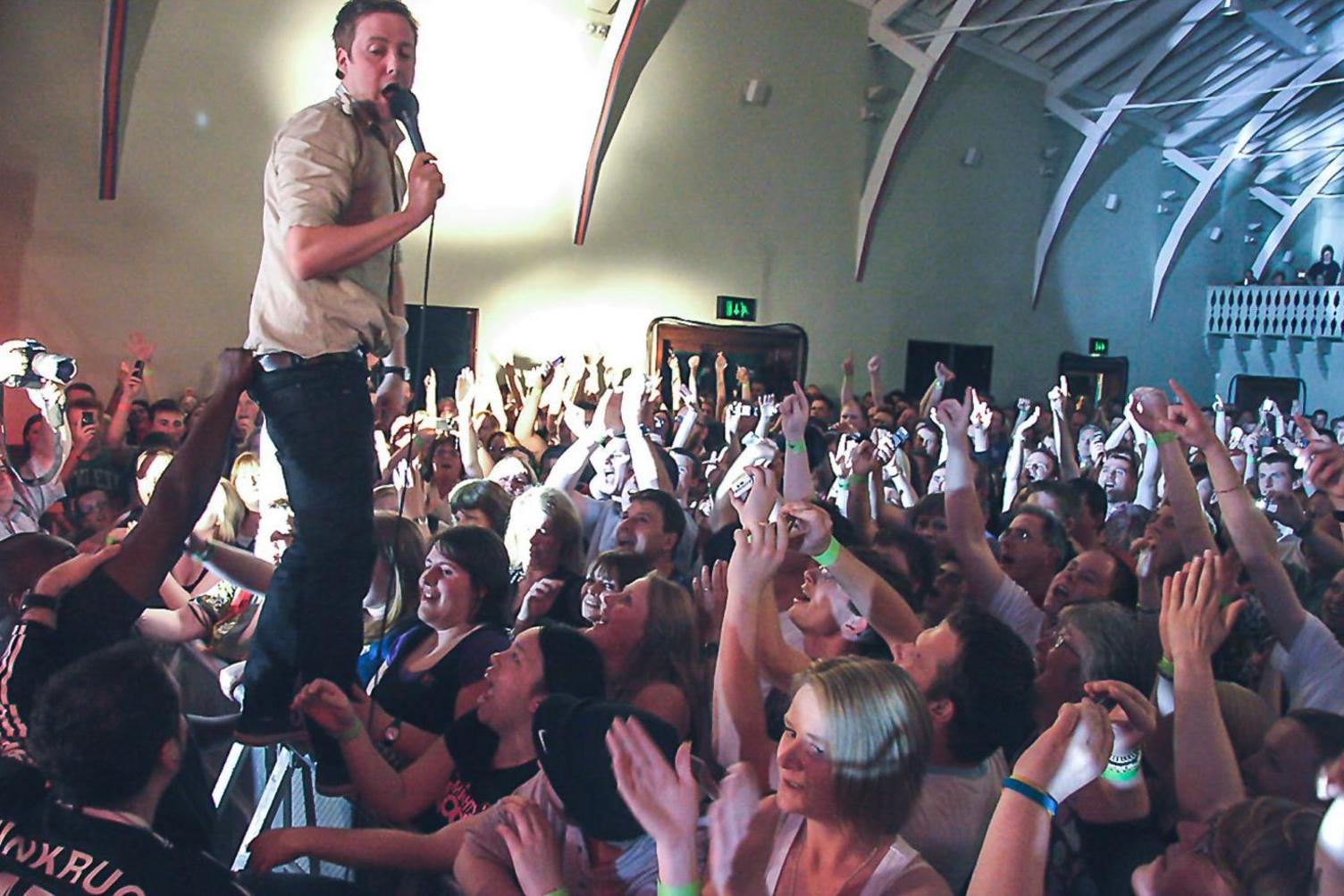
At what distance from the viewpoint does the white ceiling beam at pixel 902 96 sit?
41.2ft

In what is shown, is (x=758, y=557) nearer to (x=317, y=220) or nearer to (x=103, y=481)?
(x=317, y=220)

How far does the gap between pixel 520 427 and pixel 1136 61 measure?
36.6ft

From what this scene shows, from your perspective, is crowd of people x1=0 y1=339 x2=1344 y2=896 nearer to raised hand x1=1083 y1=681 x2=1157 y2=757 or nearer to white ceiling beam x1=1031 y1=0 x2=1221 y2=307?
raised hand x1=1083 y1=681 x2=1157 y2=757

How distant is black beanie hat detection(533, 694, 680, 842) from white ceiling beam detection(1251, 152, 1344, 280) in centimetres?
1986

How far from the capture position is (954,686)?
1.87m

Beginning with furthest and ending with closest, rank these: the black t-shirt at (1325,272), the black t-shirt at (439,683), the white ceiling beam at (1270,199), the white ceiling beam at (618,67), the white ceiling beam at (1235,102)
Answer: the white ceiling beam at (1270,199), the black t-shirt at (1325,272), the white ceiling beam at (1235,102), the white ceiling beam at (618,67), the black t-shirt at (439,683)

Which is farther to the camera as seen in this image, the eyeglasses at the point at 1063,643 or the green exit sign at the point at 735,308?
the green exit sign at the point at 735,308

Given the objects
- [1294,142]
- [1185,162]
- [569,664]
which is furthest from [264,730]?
[1294,142]

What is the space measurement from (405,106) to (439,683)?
1094 millimetres

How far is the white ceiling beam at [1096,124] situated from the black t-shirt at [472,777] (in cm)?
1379

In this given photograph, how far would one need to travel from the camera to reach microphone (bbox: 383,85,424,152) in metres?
1.93

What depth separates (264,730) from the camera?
1.94m

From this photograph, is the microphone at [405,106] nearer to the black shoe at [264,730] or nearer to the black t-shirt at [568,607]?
the black shoe at [264,730]

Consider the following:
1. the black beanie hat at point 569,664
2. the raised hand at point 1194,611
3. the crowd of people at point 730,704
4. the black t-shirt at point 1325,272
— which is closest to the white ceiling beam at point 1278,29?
the black t-shirt at point 1325,272
